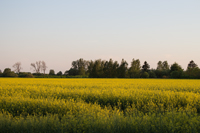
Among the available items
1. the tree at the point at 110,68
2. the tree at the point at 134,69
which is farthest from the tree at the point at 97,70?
the tree at the point at 134,69

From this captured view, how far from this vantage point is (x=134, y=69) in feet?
286

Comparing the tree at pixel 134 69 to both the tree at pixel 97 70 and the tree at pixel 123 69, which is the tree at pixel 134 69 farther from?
the tree at pixel 97 70

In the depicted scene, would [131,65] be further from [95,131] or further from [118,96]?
[95,131]

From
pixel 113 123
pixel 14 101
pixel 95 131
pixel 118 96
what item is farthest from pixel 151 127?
pixel 14 101

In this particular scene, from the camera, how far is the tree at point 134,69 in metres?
84.8

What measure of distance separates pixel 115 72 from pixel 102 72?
22.8ft

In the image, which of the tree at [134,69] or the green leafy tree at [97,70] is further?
the green leafy tree at [97,70]

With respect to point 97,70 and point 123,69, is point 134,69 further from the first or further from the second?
point 97,70

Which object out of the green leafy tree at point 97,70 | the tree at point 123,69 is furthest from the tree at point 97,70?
the tree at point 123,69

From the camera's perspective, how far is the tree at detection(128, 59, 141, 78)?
8483cm

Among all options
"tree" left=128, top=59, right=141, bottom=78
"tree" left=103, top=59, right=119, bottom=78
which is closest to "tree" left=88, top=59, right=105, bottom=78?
"tree" left=103, top=59, right=119, bottom=78

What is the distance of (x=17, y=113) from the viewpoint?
7.95 m

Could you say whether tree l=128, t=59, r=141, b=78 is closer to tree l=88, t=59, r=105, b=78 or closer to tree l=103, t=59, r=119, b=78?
tree l=103, t=59, r=119, b=78

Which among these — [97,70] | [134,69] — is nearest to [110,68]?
[97,70]
